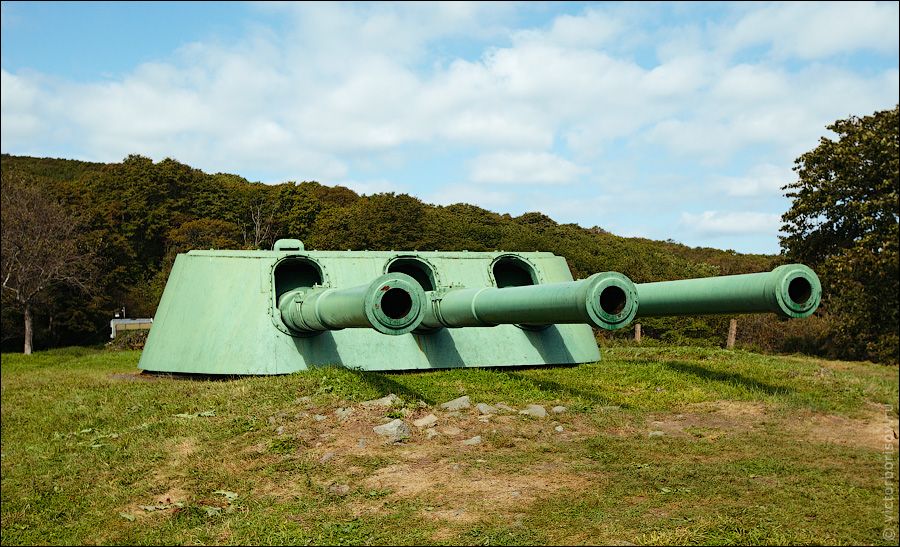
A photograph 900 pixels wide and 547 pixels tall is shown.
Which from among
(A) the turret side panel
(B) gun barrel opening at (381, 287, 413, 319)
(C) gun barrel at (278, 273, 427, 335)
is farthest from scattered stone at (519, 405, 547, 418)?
(A) the turret side panel

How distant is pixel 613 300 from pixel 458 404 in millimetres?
2713

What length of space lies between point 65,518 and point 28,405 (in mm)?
4214

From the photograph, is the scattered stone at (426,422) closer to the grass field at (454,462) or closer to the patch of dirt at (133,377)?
the grass field at (454,462)

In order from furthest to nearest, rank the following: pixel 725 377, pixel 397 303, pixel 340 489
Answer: pixel 725 377, pixel 397 303, pixel 340 489

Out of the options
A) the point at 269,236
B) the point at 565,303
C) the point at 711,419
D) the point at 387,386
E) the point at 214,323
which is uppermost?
the point at 269,236

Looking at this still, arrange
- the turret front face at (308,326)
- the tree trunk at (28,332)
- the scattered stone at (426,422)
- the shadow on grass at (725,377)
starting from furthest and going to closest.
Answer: the tree trunk at (28,332), the turret front face at (308,326), the shadow on grass at (725,377), the scattered stone at (426,422)

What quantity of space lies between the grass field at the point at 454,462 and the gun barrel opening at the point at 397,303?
45.3 inches

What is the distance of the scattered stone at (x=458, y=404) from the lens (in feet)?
28.1

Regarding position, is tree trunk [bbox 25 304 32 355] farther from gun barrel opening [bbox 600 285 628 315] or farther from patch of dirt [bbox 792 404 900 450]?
patch of dirt [bbox 792 404 900 450]

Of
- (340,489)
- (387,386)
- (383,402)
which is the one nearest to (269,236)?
(387,386)

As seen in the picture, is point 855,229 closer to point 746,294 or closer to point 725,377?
point 725,377

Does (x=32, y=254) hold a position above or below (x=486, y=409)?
above

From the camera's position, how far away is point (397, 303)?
719 centimetres

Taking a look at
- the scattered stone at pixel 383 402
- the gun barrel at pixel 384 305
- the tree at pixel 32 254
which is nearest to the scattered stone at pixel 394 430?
the scattered stone at pixel 383 402
